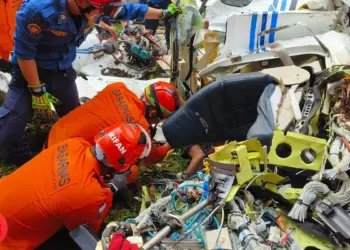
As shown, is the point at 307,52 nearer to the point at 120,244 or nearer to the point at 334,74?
the point at 334,74

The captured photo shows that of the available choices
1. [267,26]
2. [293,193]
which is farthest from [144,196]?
[267,26]

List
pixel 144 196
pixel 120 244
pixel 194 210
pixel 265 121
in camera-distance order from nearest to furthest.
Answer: pixel 120 244 → pixel 194 210 → pixel 265 121 → pixel 144 196

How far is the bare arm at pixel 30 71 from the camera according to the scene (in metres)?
3.43

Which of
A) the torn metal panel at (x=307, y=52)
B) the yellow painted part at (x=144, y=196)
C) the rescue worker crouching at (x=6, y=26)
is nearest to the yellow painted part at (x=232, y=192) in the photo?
the yellow painted part at (x=144, y=196)

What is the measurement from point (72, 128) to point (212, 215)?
4.76ft

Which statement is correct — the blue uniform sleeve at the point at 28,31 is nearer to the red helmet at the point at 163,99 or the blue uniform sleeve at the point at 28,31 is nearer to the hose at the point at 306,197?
the red helmet at the point at 163,99

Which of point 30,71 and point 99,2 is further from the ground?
point 99,2

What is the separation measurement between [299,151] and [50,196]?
1.61 metres

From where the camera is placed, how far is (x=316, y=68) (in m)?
3.64

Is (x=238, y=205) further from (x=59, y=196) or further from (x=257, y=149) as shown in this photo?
(x=59, y=196)

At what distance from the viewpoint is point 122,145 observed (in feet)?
9.75

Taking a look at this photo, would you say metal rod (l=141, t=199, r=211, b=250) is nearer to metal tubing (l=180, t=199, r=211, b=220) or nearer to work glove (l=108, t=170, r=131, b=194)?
metal tubing (l=180, t=199, r=211, b=220)

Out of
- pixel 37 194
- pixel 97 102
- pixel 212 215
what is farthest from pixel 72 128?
pixel 212 215

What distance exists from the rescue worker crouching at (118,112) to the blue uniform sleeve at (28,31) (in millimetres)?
608
